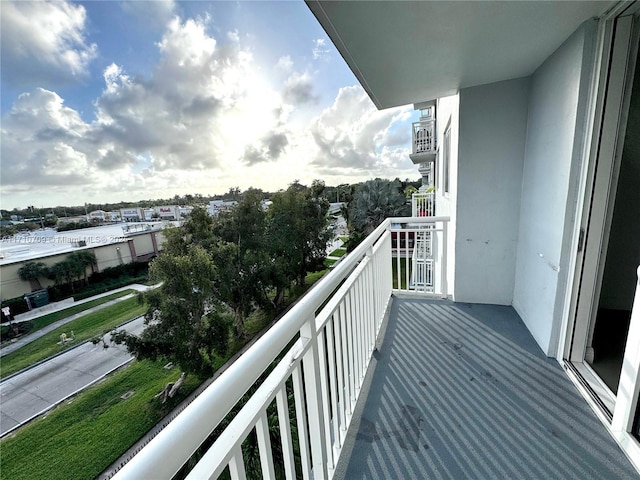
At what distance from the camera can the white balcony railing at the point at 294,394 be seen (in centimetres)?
40

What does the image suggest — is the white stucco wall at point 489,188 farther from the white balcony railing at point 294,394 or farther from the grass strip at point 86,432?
the grass strip at point 86,432

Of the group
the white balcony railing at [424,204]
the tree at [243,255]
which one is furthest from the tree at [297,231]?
the white balcony railing at [424,204]

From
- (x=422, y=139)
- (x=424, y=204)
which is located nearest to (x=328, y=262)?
(x=422, y=139)

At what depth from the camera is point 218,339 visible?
34.3ft

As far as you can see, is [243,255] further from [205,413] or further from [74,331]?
[205,413]

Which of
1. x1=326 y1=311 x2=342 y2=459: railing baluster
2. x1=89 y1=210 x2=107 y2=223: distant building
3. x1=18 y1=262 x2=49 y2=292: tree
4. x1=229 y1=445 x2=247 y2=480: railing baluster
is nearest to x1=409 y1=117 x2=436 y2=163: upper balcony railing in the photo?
x1=326 y1=311 x2=342 y2=459: railing baluster

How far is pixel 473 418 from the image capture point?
1563 mm

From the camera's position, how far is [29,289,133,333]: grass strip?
45.9ft

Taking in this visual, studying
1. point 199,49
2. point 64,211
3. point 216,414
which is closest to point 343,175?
point 199,49

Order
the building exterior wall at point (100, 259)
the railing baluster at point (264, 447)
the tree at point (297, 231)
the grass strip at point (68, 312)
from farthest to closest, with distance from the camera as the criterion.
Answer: the grass strip at point (68, 312)
the tree at point (297, 231)
the building exterior wall at point (100, 259)
the railing baluster at point (264, 447)

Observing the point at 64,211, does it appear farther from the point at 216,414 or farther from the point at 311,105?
the point at 216,414

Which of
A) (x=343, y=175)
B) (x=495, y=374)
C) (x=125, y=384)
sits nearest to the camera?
(x=495, y=374)

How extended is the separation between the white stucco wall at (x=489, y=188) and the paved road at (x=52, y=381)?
520 inches

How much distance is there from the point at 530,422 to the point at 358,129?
14.5 m
